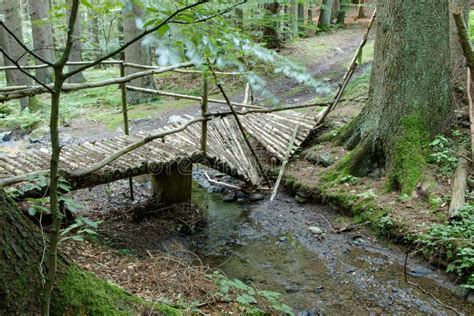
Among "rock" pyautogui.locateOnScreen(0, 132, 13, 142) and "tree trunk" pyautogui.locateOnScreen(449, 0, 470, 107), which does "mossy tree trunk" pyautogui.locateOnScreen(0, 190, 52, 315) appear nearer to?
"tree trunk" pyautogui.locateOnScreen(449, 0, 470, 107)

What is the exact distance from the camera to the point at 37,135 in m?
9.70

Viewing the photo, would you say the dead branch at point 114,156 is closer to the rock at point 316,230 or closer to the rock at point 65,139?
the rock at point 316,230

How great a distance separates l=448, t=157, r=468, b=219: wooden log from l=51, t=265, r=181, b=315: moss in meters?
3.62

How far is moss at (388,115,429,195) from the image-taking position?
5363 mm

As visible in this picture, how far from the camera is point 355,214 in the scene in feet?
18.0

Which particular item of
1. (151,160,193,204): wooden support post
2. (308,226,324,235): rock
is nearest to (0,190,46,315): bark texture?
(151,160,193,204): wooden support post

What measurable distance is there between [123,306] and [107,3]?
158 cm

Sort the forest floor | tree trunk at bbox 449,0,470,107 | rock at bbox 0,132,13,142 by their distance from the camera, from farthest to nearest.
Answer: rock at bbox 0,132,13,142 < tree trunk at bbox 449,0,470,107 < the forest floor

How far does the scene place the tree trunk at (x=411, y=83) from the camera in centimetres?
552

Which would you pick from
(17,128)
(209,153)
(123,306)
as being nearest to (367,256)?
(209,153)

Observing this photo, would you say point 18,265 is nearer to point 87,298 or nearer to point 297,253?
point 87,298

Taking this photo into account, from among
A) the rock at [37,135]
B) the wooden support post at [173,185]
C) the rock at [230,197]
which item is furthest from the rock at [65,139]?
the rock at [230,197]

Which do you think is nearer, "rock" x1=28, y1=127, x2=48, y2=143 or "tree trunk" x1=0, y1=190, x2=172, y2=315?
"tree trunk" x1=0, y1=190, x2=172, y2=315

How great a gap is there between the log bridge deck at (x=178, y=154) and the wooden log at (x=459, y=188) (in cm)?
269
